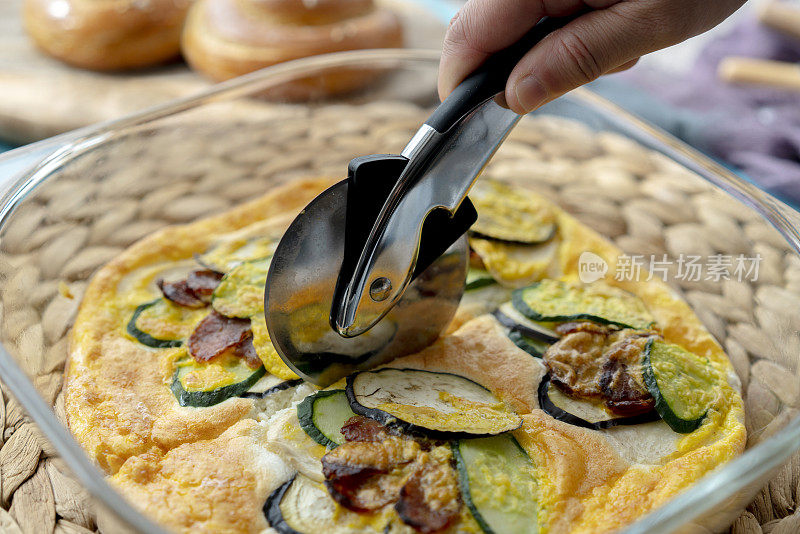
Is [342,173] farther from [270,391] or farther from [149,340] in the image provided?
[270,391]

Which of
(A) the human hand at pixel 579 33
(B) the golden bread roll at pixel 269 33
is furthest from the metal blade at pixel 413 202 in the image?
(B) the golden bread roll at pixel 269 33

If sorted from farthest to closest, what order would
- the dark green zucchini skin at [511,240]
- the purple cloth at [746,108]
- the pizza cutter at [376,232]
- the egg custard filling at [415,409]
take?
the purple cloth at [746,108] < the dark green zucchini skin at [511,240] < the pizza cutter at [376,232] < the egg custard filling at [415,409]

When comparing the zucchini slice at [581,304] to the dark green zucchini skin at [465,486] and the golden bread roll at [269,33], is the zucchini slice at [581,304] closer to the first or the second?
the dark green zucchini skin at [465,486]

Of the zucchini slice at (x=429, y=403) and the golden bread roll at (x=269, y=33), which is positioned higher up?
the golden bread roll at (x=269, y=33)

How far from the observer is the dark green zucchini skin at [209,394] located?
7.50 feet

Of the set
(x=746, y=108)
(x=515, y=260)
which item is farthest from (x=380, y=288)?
(x=746, y=108)

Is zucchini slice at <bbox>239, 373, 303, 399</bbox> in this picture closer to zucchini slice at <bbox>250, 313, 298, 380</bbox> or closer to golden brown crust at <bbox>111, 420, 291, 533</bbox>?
zucchini slice at <bbox>250, 313, 298, 380</bbox>

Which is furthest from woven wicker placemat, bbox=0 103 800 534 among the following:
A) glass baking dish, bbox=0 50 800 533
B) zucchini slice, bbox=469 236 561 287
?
zucchini slice, bbox=469 236 561 287

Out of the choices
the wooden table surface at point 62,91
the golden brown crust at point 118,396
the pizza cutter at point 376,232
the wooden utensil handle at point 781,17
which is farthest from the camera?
the wooden utensil handle at point 781,17

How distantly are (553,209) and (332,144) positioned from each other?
122 cm

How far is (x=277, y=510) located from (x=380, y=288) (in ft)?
2.21

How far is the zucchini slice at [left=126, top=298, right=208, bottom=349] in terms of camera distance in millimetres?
2520

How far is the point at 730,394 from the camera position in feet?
7.79

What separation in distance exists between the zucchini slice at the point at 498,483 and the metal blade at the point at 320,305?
1.55 feet
